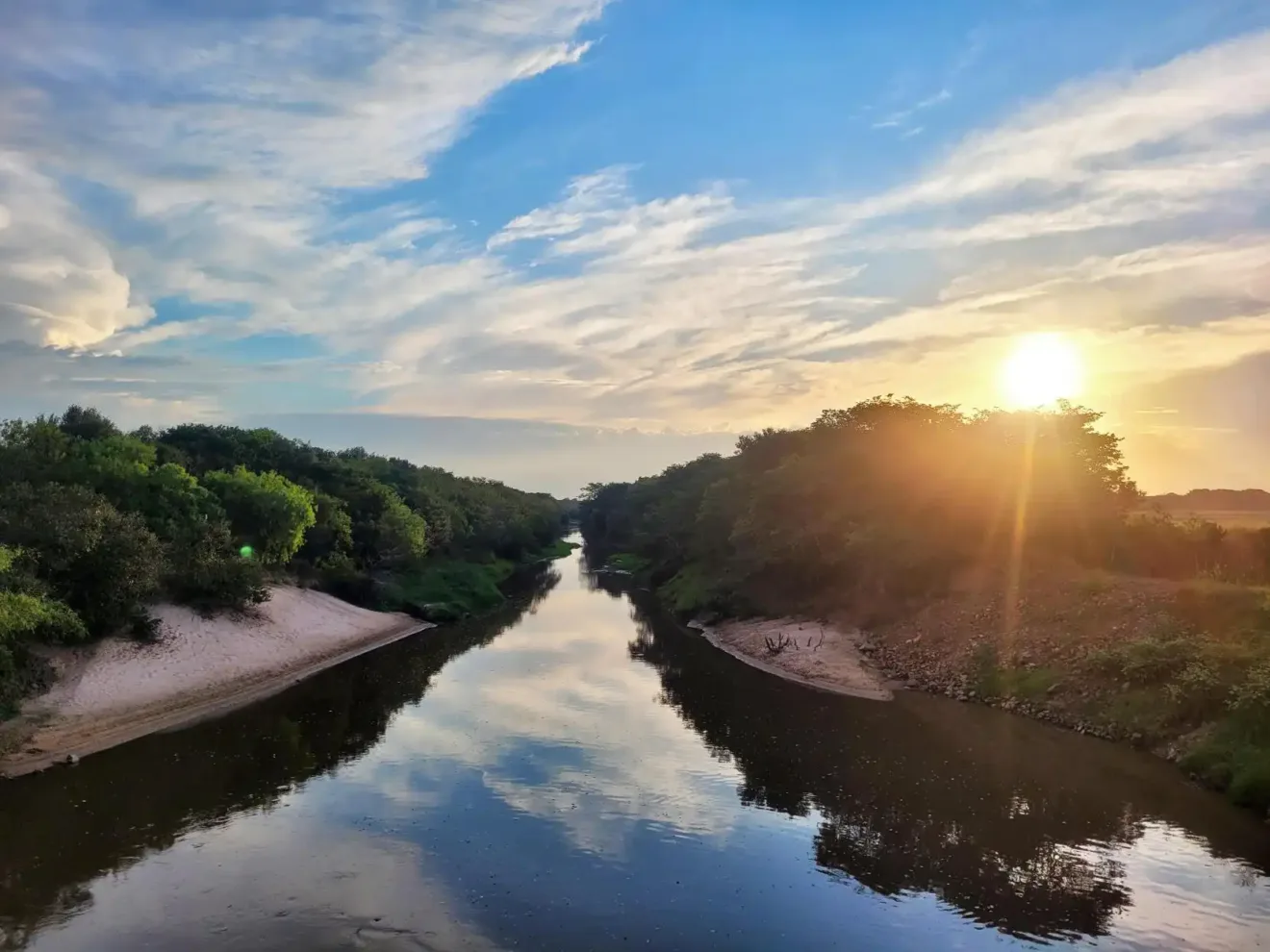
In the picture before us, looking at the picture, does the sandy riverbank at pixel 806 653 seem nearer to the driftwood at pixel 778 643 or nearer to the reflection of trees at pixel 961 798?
the driftwood at pixel 778 643

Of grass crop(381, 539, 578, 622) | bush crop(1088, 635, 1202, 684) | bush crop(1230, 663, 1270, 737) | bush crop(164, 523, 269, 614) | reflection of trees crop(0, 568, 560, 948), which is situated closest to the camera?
reflection of trees crop(0, 568, 560, 948)

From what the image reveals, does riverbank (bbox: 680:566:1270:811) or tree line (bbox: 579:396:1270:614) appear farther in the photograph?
tree line (bbox: 579:396:1270:614)

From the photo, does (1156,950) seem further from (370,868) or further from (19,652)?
(19,652)

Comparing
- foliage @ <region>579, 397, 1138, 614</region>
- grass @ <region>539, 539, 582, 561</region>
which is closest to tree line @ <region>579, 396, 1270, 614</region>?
foliage @ <region>579, 397, 1138, 614</region>

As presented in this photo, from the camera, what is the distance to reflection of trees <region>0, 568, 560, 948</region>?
2264 centimetres

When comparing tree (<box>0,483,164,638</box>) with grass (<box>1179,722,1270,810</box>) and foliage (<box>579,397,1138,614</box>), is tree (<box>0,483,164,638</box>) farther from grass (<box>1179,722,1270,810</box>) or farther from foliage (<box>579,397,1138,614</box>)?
grass (<box>1179,722,1270,810</box>)

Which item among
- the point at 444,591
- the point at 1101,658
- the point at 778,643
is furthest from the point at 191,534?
the point at 1101,658

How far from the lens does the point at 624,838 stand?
25750mm

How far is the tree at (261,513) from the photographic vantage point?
6400 cm

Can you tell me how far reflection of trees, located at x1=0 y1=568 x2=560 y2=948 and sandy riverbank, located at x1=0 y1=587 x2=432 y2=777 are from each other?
1852 millimetres

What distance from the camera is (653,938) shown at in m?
19.8

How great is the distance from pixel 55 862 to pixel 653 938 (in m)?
16.7

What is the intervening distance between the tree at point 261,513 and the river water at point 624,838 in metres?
24.3

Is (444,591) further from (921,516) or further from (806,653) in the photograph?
(921,516)
